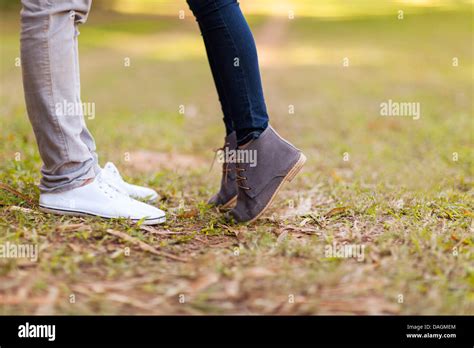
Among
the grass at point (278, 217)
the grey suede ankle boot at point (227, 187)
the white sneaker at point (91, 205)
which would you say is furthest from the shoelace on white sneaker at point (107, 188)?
the grey suede ankle boot at point (227, 187)

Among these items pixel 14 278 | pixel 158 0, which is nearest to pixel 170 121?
pixel 14 278

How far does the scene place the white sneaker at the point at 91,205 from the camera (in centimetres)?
251

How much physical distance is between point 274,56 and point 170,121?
6.47 m

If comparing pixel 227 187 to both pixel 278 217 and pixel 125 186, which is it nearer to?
pixel 278 217

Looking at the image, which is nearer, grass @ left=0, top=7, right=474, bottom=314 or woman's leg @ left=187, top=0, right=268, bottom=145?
grass @ left=0, top=7, right=474, bottom=314

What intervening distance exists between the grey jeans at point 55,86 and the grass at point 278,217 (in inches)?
9.0

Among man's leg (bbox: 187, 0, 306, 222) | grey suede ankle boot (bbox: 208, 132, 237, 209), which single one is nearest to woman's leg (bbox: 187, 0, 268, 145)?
man's leg (bbox: 187, 0, 306, 222)

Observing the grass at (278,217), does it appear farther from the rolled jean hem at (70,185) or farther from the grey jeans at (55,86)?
the grey jeans at (55,86)

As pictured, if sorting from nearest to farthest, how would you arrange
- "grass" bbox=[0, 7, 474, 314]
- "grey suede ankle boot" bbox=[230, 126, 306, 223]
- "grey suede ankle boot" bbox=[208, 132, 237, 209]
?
1. "grass" bbox=[0, 7, 474, 314]
2. "grey suede ankle boot" bbox=[230, 126, 306, 223]
3. "grey suede ankle boot" bbox=[208, 132, 237, 209]

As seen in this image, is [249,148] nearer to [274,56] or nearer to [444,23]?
[274,56]

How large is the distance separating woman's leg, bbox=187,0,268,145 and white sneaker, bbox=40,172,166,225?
533mm

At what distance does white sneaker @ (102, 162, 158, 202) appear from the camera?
293 centimetres

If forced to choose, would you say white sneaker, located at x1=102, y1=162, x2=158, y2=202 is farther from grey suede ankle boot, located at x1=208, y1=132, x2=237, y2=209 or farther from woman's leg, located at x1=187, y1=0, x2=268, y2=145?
woman's leg, located at x1=187, y1=0, x2=268, y2=145
